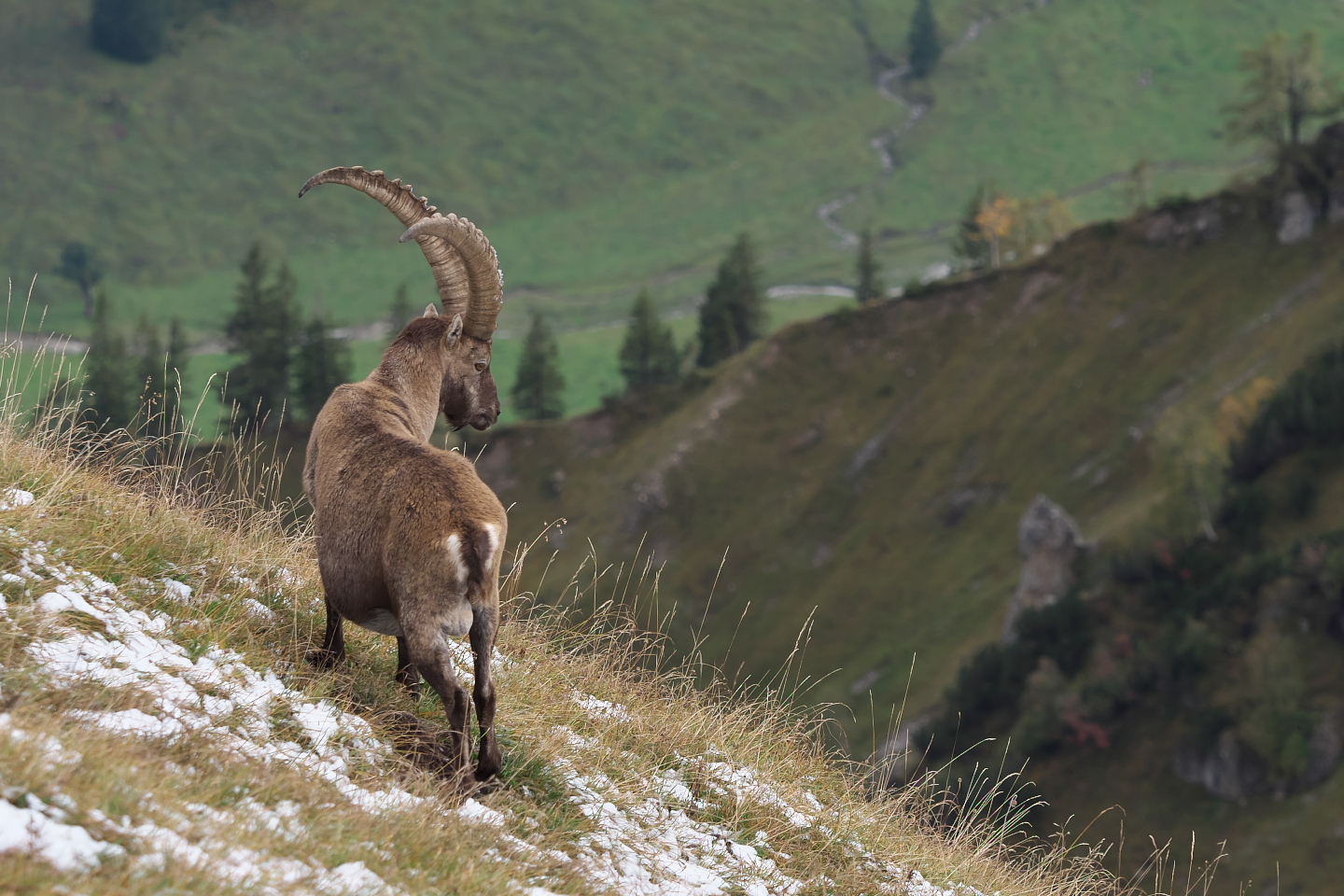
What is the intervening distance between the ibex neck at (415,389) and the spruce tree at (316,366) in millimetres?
115189

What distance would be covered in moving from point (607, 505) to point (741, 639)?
20.0m

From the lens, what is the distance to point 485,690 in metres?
7.38

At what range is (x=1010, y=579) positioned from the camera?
8650 cm

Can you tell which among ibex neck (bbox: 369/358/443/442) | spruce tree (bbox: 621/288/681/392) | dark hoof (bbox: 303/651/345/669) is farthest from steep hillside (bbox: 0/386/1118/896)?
spruce tree (bbox: 621/288/681/392)

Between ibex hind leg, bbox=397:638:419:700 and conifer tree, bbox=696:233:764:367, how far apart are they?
13084 centimetres

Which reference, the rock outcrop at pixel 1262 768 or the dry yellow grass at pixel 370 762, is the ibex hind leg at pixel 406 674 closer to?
the dry yellow grass at pixel 370 762

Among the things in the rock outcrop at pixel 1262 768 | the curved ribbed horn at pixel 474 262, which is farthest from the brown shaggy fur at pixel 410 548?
the rock outcrop at pixel 1262 768

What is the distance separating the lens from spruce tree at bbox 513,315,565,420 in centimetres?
13575

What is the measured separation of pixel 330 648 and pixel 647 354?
12996 centimetres

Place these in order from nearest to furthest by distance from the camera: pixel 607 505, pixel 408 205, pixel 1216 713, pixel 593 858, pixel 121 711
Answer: pixel 121 711 < pixel 593 858 < pixel 408 205 < pixel 1216 713 < pixel 607 505

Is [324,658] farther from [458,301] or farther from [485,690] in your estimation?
[458,301]

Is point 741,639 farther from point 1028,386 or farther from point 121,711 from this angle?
point 121,711

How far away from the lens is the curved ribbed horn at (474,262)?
29.5 ft

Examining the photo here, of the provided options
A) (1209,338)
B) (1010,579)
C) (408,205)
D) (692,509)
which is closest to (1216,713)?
(1010,579)
